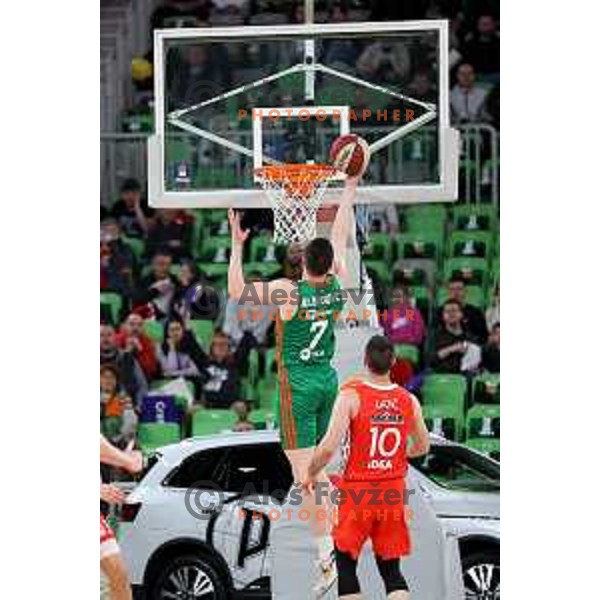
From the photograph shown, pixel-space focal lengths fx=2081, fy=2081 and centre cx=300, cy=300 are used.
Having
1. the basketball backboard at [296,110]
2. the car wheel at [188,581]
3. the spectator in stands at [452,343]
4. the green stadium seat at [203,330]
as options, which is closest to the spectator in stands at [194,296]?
the green stadium seat at [203,330]

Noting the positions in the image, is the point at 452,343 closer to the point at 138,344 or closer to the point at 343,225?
the point at 343,225

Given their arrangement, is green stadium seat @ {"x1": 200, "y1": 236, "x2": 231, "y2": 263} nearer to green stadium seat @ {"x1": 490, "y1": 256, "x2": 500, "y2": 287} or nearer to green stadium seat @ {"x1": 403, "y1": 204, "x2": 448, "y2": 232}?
green stadium seat @ {"x1": 403, "y1": 204, "x2": 448, "y2": 232}

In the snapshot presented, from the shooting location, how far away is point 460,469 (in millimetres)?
8734

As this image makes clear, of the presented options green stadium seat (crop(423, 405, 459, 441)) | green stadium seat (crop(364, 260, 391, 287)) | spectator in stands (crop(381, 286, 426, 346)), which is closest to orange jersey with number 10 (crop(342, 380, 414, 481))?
green stadium seat (crop(423, 405, 459, 441))

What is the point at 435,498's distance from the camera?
28.3ft

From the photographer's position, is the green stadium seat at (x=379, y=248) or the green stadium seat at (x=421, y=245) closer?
the green stadium seat at (x=379, y=248)

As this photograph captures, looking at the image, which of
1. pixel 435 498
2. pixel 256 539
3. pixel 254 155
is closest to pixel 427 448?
pixel 435 498

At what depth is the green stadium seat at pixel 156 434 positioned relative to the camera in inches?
352

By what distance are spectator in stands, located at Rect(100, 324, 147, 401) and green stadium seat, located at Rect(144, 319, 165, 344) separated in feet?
0.40

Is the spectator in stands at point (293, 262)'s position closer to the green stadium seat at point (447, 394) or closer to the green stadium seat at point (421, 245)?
the green stadium seat at point (421, 245)

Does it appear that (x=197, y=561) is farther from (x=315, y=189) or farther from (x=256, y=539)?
(x=315, y=189)

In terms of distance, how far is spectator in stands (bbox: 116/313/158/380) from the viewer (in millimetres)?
9188

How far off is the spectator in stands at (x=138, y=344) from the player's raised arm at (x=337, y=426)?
1038mm

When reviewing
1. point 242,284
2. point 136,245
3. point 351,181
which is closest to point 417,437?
point 242,284
